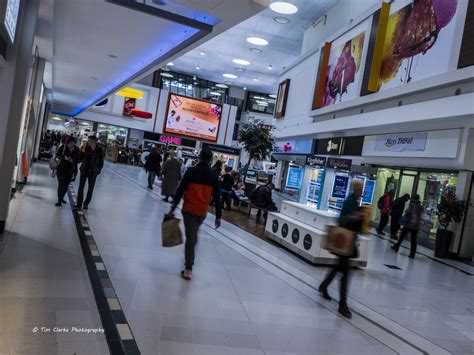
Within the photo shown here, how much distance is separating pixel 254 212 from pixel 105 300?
1013 centimetres

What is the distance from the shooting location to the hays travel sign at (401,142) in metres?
12.1

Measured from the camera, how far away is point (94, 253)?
17.7ft

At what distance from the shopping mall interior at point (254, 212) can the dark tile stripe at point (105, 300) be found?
2 cm

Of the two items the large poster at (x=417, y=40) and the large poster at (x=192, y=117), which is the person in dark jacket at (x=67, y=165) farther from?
the large poster at (x=192, y=117)

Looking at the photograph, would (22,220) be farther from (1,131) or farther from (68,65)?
(68,65)

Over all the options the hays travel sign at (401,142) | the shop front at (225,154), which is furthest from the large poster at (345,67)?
the shop front at (225,154)

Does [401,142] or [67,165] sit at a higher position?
[401,142]

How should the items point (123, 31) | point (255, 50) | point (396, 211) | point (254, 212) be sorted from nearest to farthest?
point (123, 31) → point (396, 211) → point (254, 212) → point (255, 50)

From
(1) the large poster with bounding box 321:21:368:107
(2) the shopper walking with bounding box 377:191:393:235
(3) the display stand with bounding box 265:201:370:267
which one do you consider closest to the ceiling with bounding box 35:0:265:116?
(3) the display stand with bounding box 265:201:370:267

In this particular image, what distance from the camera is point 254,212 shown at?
1380 cm

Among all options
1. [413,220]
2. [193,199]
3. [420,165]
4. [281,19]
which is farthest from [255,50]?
[193,199]

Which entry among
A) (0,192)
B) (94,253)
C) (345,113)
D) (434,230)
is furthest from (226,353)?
(345,113)

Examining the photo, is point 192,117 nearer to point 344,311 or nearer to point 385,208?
point 385,208

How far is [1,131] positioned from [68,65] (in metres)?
7.96
